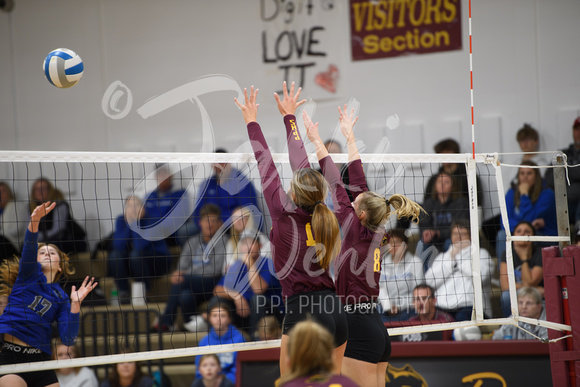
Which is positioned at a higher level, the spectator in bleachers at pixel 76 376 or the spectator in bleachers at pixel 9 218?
the spectator in bleachers at pixel 9 218

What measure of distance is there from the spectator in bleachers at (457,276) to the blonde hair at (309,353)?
3.55 meters

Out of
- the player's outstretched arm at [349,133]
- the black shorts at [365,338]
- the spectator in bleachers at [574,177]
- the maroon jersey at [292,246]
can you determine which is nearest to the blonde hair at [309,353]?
the maroon jersey at [292,246]

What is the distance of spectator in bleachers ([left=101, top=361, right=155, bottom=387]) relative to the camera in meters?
6.50

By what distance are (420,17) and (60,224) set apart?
19.7 ft

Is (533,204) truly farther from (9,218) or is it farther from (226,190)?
(9,218)

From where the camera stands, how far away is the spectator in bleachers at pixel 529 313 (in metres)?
5.89

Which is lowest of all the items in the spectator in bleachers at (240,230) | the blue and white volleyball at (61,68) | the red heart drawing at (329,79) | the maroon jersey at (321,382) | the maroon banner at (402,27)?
the maroon jersey at (321,382)

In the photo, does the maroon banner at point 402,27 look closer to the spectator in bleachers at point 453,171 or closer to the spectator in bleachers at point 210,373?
the spectator in bleachers at point 453,171

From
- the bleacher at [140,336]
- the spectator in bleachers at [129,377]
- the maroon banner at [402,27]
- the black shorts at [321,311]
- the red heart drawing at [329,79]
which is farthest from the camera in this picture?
the red heart drawing at [329,79]

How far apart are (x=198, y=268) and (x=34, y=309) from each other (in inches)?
112

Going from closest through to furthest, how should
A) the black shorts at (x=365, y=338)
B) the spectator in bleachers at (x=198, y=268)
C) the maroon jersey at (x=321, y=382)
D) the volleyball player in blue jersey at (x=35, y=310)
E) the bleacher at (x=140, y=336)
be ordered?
the maroon jersey at (x=321, y=382) < the black shorts at (x=365, y=338) < the volleyball player in blue jersey at (x=35, y=310) < the bleacher at (x=140, y=336) < the spectator in bleachers at (x=198, y=268)

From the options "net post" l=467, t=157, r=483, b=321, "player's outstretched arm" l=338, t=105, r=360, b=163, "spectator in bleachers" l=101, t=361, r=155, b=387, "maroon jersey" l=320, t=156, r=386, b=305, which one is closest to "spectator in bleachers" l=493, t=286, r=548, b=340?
"net post" l=467, t=157, r=483, b=321

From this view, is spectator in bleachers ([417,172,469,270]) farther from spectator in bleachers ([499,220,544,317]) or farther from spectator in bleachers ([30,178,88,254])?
spectator in bleachers ([30,178,88,254])

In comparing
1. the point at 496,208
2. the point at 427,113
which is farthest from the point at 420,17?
the point at 496,208
